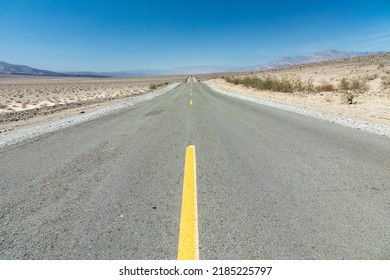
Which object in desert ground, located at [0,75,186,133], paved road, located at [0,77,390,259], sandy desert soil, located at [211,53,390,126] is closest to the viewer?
paved road, located at [0,77,390,259]

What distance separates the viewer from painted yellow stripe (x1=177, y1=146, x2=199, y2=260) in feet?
8.22

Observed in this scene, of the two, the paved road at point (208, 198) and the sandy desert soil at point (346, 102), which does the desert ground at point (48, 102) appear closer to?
the paved road at point (208, 198)

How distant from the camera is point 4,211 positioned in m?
3.42

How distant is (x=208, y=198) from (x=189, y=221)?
2.15 ft

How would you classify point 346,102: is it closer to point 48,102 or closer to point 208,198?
point 208,198

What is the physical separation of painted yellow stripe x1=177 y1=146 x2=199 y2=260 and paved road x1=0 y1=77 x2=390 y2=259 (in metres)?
0.08

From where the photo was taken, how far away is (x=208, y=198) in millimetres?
3643

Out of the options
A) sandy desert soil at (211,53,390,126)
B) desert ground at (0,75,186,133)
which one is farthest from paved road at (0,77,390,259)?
desert ground at (0,75,186,133)

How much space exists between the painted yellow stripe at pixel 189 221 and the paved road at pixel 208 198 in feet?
0.25

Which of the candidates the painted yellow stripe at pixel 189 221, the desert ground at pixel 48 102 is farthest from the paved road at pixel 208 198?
the desert ground at pixel 48 102

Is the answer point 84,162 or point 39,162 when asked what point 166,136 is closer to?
point 84,162

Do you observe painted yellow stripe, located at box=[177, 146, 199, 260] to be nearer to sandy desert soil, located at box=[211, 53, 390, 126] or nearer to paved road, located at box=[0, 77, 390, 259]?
paved road, located at box=[0, 77, 390, 259]

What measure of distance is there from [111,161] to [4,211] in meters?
2.17
